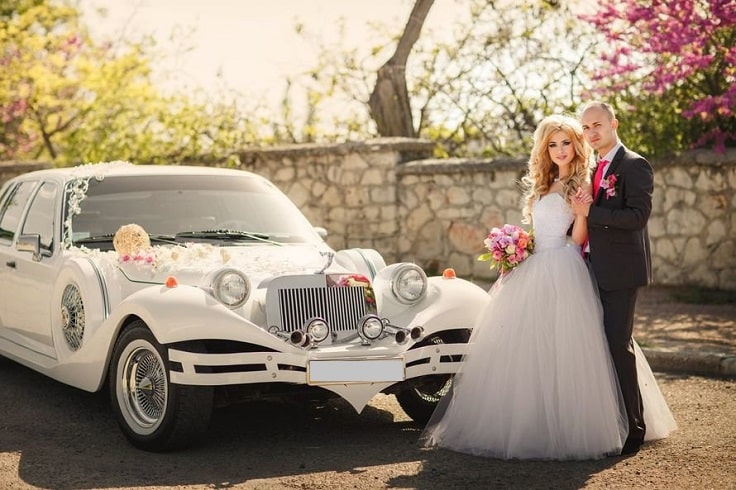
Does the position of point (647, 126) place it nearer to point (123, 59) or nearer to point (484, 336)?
point (484, 336)

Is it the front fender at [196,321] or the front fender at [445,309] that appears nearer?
the front fender at [196,321]

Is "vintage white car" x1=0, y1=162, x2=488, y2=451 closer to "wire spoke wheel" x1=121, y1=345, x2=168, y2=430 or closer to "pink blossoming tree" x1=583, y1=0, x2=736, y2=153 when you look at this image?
"wire spoke wheel" x1=121, y1=345, x2=168, y2=430

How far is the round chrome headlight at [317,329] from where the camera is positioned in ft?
19.6

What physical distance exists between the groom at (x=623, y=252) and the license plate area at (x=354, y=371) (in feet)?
3.92

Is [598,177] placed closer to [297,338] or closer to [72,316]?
[297,338]

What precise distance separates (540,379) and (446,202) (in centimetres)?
811

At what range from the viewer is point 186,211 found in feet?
24.5

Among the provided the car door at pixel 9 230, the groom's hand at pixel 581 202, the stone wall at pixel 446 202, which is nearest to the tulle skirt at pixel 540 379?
the groom's hand at pixel 581 202

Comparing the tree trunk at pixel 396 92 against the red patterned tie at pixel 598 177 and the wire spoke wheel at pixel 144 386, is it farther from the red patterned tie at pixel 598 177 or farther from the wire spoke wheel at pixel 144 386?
the wire spoke wheel at pixel 144 386

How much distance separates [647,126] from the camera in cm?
1300

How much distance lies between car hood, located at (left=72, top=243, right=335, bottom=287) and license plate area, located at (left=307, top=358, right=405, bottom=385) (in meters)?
0.74

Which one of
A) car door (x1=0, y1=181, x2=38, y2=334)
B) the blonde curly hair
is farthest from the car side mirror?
the blonde curly hair

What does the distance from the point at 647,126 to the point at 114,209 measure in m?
7.61

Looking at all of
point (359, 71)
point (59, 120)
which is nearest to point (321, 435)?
point (359, 71)
